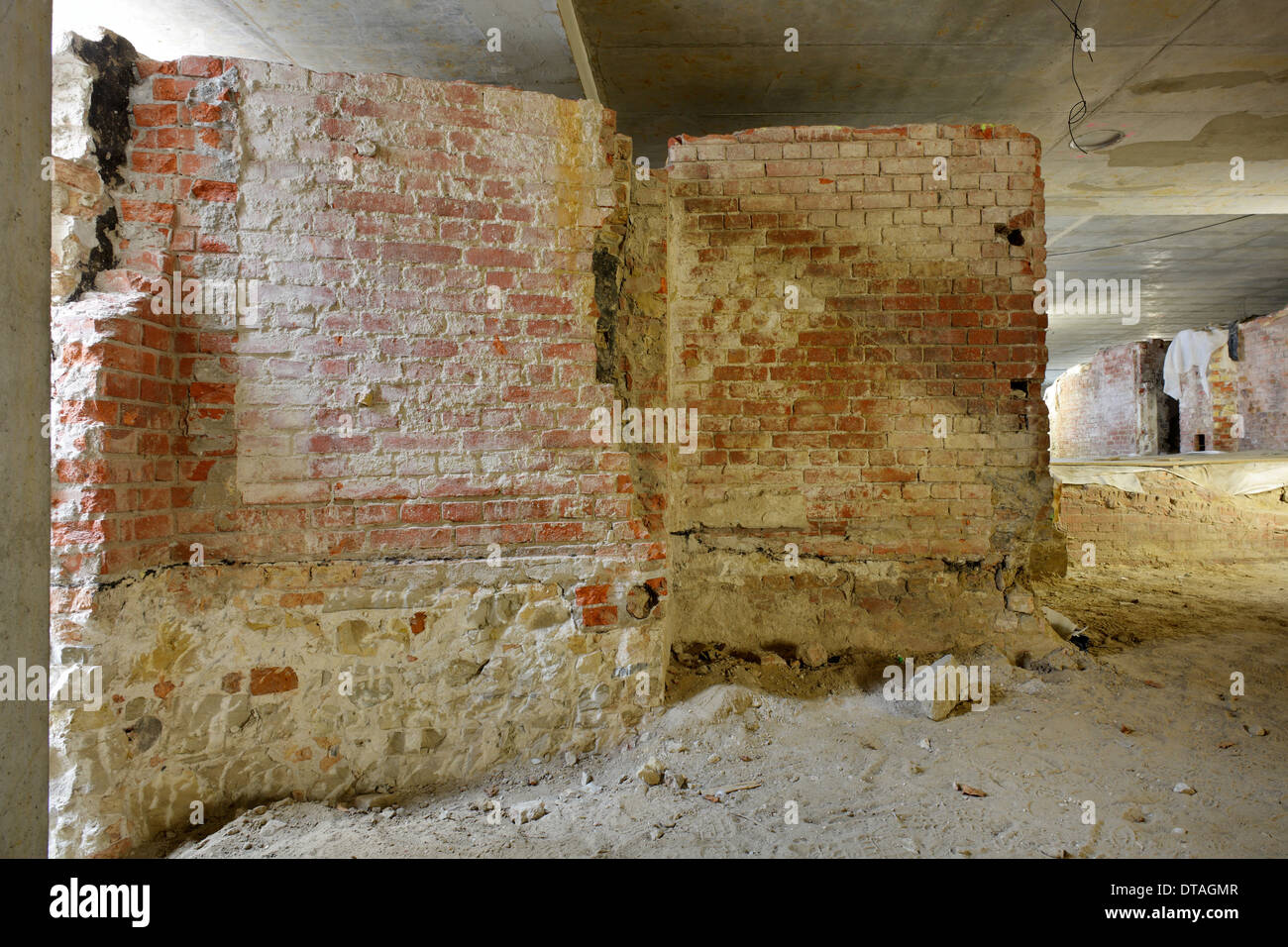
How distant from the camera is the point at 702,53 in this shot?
11.5 ft

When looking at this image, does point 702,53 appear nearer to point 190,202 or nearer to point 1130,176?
point 190,202

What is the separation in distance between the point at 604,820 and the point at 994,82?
440 centimetres

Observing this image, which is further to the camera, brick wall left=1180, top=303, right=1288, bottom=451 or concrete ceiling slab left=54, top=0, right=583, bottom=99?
brick wall left=1180, top=303, right=1288, bottom=451

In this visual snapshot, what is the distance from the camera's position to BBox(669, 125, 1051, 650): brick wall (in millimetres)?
3080

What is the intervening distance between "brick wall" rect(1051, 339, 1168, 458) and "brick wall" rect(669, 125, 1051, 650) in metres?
10.2

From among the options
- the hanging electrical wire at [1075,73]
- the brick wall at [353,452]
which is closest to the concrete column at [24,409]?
the brick wall at [353,452]

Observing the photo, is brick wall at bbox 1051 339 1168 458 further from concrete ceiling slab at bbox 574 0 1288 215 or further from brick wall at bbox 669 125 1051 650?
brick wall at bbox 669 125 1051 650

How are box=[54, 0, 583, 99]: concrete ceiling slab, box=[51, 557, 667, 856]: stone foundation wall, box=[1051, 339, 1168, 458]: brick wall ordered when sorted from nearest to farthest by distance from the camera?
box=[51, 557, 667, 856]: stone foundation wall
box=[54, 0, 583, 99]: concrete ceiling slab
box=[1051, 339, 1168, 458]: brick wall

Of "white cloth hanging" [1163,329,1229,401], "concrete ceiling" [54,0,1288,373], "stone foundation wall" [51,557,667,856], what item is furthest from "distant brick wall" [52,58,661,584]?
"white cloth hanging" [1163,329,1229,401]

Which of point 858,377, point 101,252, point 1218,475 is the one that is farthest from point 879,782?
point 1218,475

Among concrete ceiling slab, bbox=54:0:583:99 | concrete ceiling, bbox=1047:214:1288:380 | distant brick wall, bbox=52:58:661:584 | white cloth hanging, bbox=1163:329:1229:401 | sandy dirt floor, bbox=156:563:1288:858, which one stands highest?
concrete ceiling, bbox=1047:214:1288:380

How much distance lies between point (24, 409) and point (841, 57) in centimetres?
390

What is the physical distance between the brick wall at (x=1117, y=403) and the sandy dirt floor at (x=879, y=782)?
9726 mm
